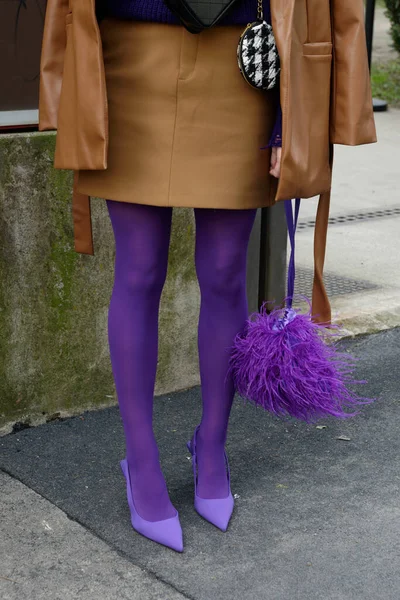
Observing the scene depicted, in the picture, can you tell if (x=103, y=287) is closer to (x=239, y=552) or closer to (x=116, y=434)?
(x=116, y=434)

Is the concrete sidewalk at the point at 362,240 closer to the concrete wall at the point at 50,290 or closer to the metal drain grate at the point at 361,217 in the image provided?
the metal drain grate at the point at 361,217

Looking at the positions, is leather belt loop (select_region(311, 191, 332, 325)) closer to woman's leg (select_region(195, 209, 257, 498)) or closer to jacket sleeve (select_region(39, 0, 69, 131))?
woman's leg (select_region(195, 209, 257, 498))

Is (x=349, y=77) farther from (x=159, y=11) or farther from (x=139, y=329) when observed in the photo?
(x=139, y=329)

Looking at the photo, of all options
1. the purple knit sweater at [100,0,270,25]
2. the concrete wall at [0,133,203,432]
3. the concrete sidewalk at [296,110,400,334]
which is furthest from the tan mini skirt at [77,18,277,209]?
the concrete sidewalk at [296,110,400,334]

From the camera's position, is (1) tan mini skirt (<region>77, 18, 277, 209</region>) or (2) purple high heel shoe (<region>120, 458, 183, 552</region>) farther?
(2) purple high heel shoe (<region>120, 458, 183, 552</region>)

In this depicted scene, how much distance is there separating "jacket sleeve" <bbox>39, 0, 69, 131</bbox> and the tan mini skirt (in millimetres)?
134

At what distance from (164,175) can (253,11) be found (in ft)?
1.44

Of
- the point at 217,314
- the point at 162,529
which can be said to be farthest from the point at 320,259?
the point at 162,529

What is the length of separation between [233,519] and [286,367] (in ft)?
1.56

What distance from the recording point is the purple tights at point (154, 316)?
258 centimetres

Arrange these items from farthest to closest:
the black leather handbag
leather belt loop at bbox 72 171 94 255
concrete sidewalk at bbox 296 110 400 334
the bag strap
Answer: concrete sidewalk at bbox 296 110 400 334, leather belt loop at bbox 72 171 94 255, the bag strap, the black leather handbag

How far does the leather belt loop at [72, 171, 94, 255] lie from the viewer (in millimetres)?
2848

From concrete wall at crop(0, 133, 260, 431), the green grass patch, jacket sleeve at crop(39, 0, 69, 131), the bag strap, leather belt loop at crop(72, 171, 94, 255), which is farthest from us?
the green grass patch

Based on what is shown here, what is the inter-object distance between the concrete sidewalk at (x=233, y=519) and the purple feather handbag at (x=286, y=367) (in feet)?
1.09
